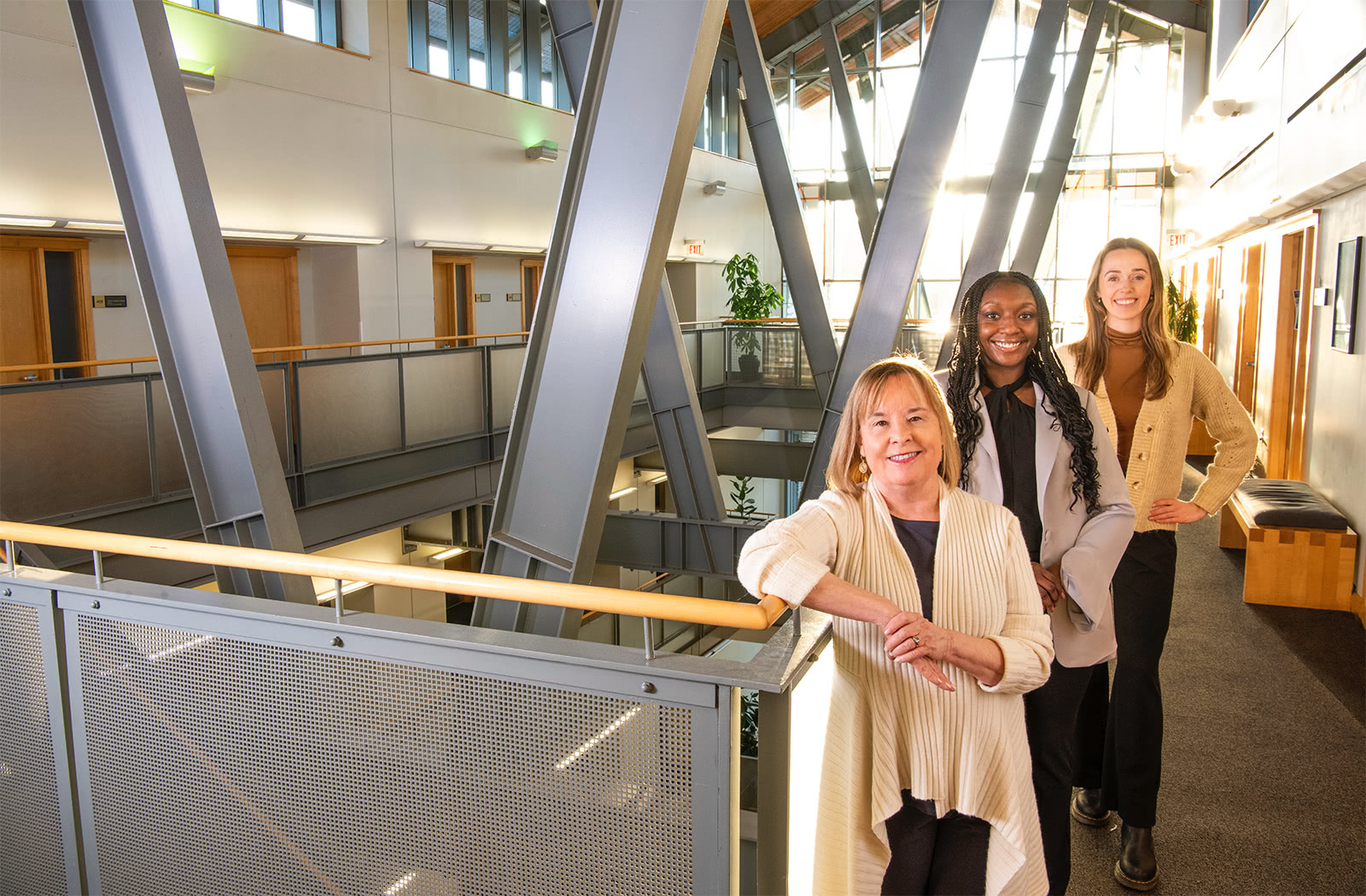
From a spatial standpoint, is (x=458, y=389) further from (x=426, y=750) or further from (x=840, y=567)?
(x=840, y=567)

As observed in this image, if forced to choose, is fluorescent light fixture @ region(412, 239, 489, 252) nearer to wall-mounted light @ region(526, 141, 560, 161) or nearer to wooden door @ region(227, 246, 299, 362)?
wooden door @ region(227, 246, 299, 362)

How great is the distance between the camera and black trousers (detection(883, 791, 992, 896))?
1886 mm

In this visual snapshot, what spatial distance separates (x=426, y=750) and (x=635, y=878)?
24.7 inches

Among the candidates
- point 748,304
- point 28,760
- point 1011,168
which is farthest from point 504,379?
point 748,304

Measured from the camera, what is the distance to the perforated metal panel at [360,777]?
83.8 inches

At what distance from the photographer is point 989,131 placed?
23.6m

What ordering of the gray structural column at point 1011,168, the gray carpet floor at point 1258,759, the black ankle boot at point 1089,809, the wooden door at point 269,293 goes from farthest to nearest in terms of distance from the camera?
the wooden door at point 269,293 → the gray structural column at point 1011,168 → the black ankle boot at point 1089,809 → the gray carpet floor at point 1258,759

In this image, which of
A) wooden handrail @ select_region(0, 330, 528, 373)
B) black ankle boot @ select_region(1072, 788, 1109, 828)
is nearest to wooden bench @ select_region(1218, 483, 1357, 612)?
black ankle boot @ select_region(1072, 788, 1109, 828)

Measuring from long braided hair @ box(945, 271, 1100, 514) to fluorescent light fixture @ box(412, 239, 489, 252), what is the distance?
12812mm

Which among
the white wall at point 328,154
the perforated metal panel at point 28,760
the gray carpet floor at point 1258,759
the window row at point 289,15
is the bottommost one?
the gray carpet floor at point 1258,759

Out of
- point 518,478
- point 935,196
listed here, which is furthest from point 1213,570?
point 518,478

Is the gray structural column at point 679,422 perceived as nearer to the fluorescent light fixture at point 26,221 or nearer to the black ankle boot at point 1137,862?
the black ankle boot at point 1137,862

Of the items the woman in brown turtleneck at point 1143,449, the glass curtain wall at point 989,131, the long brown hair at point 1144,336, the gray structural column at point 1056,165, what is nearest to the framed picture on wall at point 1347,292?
the gray structural column at point 1056,165

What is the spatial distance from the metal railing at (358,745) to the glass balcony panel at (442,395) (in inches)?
213
